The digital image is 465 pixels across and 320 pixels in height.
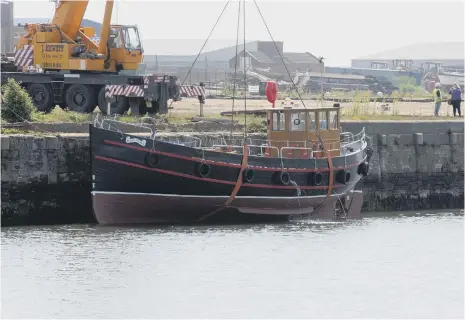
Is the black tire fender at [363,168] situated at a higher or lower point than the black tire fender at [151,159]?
lower

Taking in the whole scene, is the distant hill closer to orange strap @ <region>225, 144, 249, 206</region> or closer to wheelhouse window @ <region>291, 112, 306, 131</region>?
wheelhouse window @ <region>291, 112, 306, 131</region>

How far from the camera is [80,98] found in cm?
3375

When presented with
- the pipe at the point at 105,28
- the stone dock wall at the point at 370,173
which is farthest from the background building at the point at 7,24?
the stone dock wall at the point at 370,173

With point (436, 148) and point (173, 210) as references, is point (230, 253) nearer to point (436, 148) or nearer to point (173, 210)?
point (173, 210)

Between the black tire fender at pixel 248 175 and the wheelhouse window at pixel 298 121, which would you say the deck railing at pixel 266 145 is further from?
the black tire fender at pixel 248 175

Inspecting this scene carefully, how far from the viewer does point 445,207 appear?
106ft

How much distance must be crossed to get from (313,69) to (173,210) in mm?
46107

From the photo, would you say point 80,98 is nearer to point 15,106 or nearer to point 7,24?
point 15,106

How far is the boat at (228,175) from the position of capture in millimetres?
25641

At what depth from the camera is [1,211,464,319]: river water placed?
19.3 meters

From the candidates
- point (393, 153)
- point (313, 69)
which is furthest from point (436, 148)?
point (313, 69)

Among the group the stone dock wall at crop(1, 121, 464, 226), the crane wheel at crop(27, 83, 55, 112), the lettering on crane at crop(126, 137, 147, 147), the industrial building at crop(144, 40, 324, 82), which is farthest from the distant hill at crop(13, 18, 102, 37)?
the lettering on crane at crop(126, 137, 147, 147)

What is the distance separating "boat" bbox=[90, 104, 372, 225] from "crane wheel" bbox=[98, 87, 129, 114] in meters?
4.87

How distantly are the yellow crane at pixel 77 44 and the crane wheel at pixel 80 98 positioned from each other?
65cm
